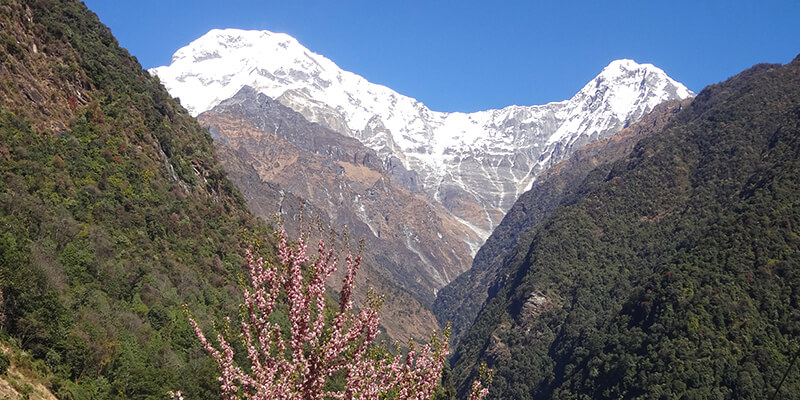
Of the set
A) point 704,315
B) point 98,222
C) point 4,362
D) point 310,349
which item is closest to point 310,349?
point 310,349

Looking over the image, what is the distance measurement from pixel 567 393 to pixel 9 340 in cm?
12497

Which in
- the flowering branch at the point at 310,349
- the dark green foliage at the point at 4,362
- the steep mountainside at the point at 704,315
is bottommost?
the dark green foliage at the point at 4,362

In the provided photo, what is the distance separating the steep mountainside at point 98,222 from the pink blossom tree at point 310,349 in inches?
1221

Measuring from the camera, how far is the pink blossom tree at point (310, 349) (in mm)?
15453

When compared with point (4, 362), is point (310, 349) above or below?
above

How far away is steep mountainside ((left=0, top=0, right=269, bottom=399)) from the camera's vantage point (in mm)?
46219

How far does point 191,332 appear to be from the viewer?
2682 inches

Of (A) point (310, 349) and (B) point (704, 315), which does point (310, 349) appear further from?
(B) point (704, 315)

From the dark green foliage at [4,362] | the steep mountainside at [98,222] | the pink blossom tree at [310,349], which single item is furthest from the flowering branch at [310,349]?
the steep mountainside at [98,222]

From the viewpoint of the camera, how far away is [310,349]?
54.3 ft

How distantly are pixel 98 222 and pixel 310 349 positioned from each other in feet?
211

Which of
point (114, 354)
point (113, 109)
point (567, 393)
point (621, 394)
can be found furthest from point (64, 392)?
point (567, 393)

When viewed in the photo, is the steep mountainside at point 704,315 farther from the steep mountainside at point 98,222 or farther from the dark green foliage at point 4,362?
the dark green foliage at point 4,362

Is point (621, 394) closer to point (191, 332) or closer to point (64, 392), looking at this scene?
point (191, 332)
